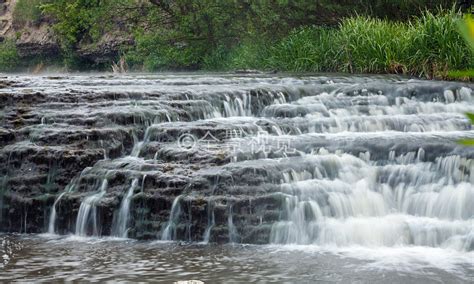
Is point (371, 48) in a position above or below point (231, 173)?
above

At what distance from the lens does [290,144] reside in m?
8.52

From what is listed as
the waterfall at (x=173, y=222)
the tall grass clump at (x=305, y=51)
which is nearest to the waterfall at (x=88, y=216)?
the waterfall at (x=173, y=222)

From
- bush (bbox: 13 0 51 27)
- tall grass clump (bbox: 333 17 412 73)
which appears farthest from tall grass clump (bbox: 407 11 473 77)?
bush (bbox: 13 0 51 27)

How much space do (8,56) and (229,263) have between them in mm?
35821

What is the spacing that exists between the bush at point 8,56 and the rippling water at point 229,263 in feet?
111

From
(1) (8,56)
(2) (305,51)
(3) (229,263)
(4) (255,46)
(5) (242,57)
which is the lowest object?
(3) (229,263)

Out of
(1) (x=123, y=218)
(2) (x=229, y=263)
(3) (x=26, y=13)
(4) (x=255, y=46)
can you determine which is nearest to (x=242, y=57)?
(4) (x=255, y=46)

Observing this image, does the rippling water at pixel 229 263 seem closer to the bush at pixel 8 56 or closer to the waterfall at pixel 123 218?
the waterfall at pixel 123 218

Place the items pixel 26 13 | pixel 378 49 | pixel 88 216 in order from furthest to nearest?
pixel 26 13, pixel 378 49, pixel 88 216

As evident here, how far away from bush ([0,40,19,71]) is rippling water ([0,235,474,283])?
33.9m

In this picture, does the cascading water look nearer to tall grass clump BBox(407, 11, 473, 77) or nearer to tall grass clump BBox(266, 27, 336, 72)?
tall grass clump BBox(407, 11, 473, 77)

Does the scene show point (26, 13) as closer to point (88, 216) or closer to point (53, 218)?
point (53, 218)

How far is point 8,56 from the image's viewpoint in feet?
127

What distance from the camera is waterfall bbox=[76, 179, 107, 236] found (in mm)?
7664
